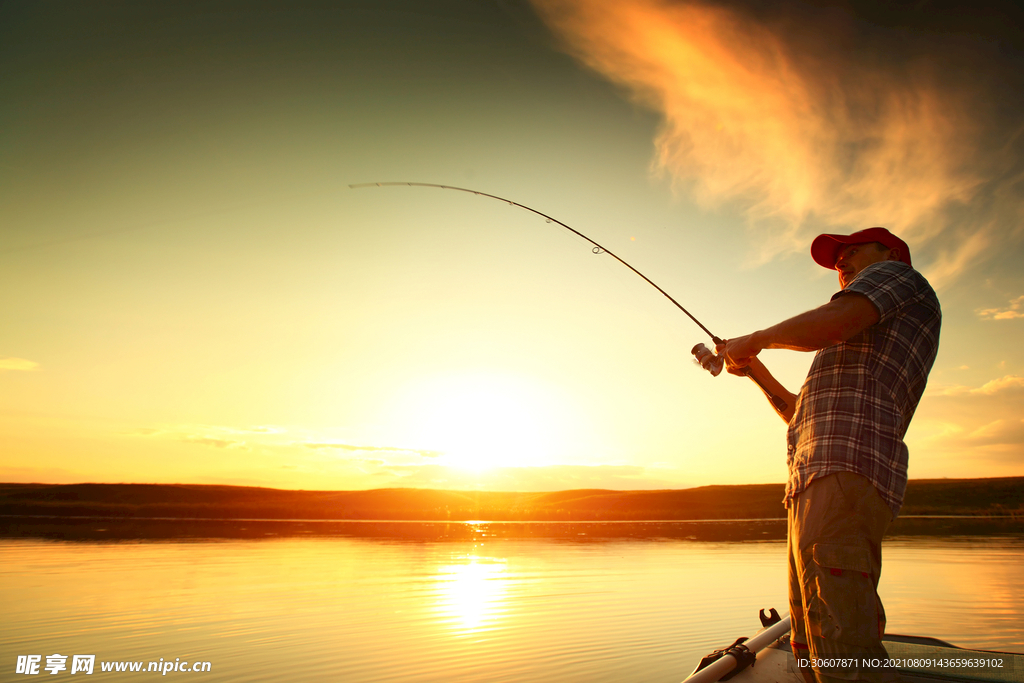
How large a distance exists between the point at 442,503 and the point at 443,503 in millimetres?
227

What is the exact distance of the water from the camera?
6.42 metres

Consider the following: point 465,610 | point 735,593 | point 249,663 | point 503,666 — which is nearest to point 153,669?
point 249,663

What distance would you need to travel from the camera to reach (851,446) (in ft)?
7.01

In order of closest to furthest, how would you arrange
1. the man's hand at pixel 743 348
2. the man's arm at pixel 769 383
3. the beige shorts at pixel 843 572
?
the beige shorts at pixel 843 572, the man's hand at pixel 743 348, the man's arm at pixel 769 383

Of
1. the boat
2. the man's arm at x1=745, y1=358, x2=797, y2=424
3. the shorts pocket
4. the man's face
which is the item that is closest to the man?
the shorts pocket

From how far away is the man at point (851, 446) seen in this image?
203 cm

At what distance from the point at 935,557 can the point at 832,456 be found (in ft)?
55.9

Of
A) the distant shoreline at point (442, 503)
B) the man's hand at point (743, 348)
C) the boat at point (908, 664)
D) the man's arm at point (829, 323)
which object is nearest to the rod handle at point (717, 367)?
the man's hand at point (743, 348)

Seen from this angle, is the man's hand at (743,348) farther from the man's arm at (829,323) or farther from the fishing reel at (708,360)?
the fishing reel at (708,360)

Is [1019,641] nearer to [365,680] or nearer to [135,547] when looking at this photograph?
[365,680]

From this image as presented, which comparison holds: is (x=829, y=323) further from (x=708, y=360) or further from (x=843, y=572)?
(x=708, y=360)

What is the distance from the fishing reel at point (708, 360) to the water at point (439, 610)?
4047 mm

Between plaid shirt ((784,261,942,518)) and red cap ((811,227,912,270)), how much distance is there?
1.07ft

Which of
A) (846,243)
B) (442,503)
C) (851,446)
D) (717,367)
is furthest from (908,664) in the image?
(442,503)
